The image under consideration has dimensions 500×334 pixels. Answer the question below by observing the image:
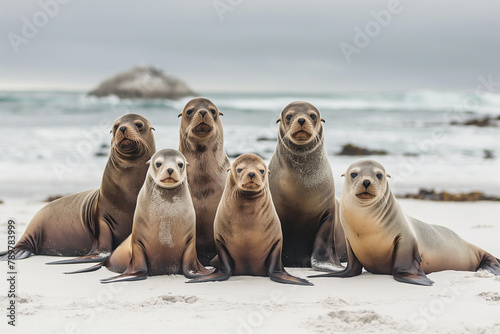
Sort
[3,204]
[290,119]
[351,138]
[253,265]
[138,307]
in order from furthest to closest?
[351,138]
[3,204]
[290,119]
[253,265]
[138,307]

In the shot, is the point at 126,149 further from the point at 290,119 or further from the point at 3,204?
the point at 3,204

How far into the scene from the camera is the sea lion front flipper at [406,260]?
529 cm

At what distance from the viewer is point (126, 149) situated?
20.5 ft

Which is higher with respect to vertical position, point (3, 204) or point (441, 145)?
point (441, 145)

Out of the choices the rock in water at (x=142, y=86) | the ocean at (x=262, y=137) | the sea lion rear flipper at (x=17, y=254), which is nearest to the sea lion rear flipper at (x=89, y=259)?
the sea lion rear flipper at (x=17, y=254)

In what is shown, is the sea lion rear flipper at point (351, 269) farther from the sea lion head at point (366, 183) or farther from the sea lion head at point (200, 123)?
the sea lion head at point (200, 123)

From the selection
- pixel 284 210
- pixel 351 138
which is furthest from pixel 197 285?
pixel 351 138

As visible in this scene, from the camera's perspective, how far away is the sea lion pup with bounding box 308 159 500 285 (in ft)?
17.4

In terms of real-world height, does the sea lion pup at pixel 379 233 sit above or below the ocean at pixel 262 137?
below

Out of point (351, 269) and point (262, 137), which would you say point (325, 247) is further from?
point (262, 137)

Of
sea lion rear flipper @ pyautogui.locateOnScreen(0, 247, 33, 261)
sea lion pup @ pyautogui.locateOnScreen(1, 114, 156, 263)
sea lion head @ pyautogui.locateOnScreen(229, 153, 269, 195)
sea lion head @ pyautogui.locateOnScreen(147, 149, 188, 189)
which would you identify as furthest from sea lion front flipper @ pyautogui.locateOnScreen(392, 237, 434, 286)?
sea lion rear flipper @ pyautogui.locateOnScreen(0, 247, 33, 261)

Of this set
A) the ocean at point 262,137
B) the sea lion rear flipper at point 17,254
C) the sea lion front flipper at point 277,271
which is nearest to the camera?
the sea lion front flipper at point 277,271

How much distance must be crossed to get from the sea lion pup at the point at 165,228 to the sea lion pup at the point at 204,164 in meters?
0.55

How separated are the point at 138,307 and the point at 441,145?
1654 centimetres
